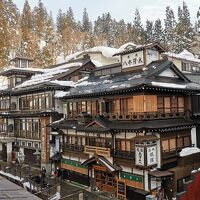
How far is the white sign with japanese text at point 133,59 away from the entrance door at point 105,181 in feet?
38.9

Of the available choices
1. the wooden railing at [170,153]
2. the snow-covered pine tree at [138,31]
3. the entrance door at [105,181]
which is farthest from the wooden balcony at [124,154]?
the snow-covered pine tree at [138,31]

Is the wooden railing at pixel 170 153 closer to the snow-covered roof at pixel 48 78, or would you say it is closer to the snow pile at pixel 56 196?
the snow pile at pixel 56 196

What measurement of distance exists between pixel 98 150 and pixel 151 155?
21.8ft

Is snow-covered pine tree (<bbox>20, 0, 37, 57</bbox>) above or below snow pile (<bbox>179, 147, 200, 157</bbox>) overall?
above

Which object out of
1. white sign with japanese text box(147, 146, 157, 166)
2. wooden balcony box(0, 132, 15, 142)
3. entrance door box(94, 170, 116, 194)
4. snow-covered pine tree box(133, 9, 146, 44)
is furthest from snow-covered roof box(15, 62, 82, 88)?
snow-covered pine tree box(133, 9, 146, 44)

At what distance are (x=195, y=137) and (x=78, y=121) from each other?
42.5ft

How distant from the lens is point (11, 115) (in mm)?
46031

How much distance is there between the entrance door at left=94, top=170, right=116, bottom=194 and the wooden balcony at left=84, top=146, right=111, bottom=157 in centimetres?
216

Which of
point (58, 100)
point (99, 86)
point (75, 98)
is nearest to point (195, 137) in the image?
point (99, 86)

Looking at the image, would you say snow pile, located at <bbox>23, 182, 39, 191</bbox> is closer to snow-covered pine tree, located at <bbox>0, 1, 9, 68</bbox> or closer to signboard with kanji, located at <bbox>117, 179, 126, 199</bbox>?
signboard with kanji, located at <bbox>117, 179, 126, 199</bbox>

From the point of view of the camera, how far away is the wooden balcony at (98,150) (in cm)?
2880

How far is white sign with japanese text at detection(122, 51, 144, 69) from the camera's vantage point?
101 feet

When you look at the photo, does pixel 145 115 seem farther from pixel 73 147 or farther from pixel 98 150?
pixel 73 147

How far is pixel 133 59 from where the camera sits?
31.4 m
